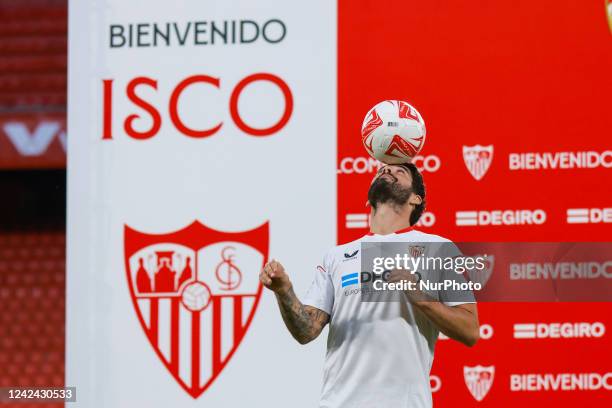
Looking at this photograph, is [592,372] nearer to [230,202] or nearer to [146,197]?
[230,202]

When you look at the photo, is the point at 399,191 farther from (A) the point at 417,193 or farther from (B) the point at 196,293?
(B) the point at 196,293

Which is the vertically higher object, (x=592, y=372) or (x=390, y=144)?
(x=390, y=144)

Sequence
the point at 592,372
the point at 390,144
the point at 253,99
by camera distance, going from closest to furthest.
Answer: the point at 390,144 < the point at 592,372 < the point at 253,99

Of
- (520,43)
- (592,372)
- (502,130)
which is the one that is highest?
(520,43)

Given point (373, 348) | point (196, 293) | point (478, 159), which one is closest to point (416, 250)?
point (373, 348)

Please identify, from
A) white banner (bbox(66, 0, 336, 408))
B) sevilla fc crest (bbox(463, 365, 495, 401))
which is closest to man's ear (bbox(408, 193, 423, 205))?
white banner (bbox(66, 0, 336, 408))

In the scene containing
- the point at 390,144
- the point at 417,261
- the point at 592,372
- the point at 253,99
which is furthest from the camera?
the point at 253,99

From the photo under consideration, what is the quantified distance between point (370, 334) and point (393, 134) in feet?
2.92

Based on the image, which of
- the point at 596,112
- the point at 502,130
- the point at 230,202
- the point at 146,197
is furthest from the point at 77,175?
the point at 596,112

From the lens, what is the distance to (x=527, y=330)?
4.46 meters

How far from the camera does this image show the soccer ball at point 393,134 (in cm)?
393

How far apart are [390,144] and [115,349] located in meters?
1.69

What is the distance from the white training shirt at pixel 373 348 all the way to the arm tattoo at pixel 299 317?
48 millimetres

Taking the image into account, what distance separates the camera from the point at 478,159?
14.8 ft
